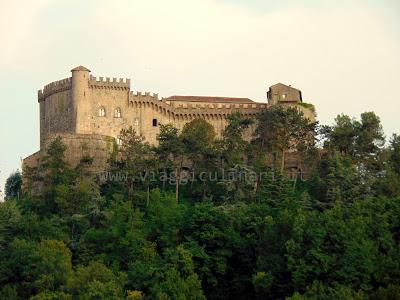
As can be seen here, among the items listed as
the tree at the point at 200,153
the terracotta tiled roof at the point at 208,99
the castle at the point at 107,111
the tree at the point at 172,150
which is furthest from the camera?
the terracotta tiled roof at the point at 208,99

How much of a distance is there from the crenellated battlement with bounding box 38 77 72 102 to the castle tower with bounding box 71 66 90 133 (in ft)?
2.71

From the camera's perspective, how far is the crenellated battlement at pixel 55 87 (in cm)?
9462

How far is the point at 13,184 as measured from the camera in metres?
96.6

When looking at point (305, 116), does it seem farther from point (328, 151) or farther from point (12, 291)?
point (12, 291)

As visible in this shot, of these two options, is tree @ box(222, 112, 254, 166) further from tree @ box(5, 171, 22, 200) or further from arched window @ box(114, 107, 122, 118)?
tree @ box(5, 171, 22, 200)

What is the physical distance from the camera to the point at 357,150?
282ft

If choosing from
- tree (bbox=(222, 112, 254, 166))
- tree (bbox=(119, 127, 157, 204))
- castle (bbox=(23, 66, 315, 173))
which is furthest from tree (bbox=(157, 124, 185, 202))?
castle (bbox=(23, 66, 315, 173))

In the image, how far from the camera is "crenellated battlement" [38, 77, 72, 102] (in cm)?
9462

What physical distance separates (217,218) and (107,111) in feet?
79.9

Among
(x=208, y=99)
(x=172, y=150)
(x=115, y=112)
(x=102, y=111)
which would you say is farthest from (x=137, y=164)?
(x=208, y=99)

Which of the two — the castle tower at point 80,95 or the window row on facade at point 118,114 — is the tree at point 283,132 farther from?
the castle tower at point 80,95

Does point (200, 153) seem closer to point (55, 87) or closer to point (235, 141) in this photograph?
point (235, 141)

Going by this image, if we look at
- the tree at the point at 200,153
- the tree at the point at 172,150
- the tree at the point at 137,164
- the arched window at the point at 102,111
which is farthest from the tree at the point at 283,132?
the arched window at the point at 102,111

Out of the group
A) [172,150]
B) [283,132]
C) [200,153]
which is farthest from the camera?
[283,132]
